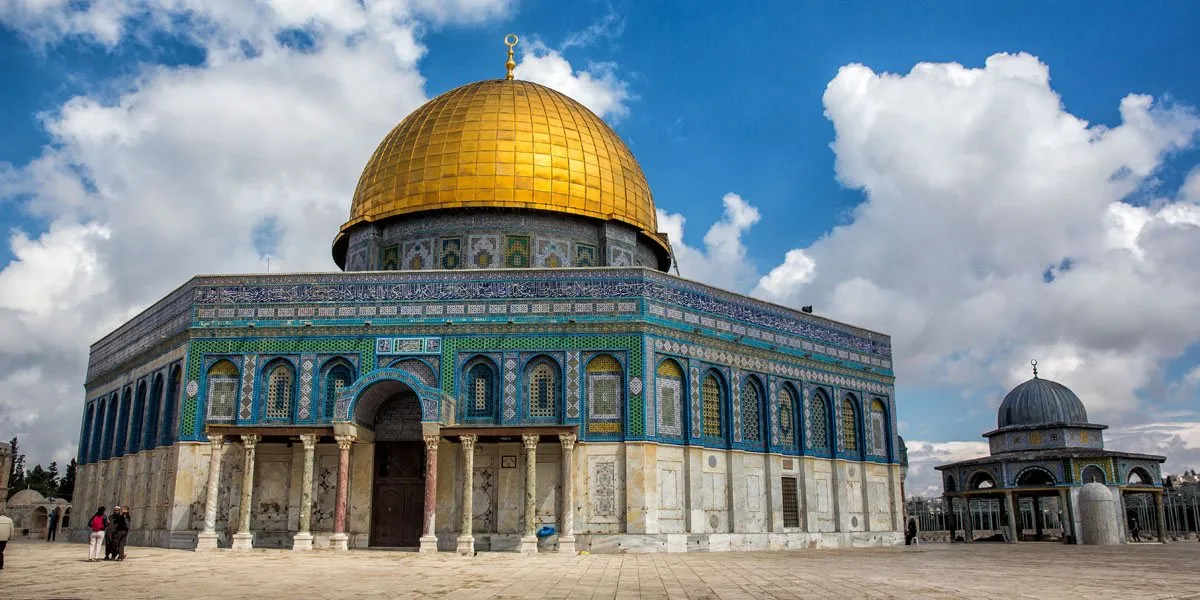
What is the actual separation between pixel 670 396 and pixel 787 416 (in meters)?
4.90

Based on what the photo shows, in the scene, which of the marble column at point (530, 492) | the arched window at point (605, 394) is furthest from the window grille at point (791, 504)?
the marble column at point (530, 492)

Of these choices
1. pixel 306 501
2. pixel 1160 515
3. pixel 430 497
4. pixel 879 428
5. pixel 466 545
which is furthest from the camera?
pixel 1160 515

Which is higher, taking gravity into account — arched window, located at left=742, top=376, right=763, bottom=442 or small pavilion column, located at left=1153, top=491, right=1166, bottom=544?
arched window, located at left=742, top=376, right=763, bottom=442

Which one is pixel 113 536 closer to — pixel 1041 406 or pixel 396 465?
pixel 396 465

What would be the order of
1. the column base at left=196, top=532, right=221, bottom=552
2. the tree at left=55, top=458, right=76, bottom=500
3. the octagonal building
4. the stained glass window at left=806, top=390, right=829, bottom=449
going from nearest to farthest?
the column base at left=196, top=532, right=221, bottom=552
the octagonal building
the stained glass window at left=806, top=390, right=829, bottom=449
the tree at left=55, top=458, right=76, bottom=500

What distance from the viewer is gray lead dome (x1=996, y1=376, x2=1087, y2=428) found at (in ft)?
140

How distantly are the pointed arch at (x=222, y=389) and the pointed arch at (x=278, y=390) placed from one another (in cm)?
74

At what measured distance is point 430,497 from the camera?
2169 centimetres

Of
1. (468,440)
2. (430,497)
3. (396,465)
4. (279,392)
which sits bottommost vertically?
(430,497)

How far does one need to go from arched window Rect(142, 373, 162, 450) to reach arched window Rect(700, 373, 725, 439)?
14455 millimetres

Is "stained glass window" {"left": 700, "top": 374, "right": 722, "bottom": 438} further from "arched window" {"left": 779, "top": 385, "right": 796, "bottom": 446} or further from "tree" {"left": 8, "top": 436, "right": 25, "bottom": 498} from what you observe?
"tree" {"left": 8, "top": 436, "right": 25, "bottom": 498}

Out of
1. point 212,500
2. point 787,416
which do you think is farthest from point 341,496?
point 787,416

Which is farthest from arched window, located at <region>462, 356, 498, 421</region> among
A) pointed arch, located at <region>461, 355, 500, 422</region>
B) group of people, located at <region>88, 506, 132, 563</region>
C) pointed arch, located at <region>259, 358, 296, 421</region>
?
Result: group of people, located at <region>88, 506, 132, 563</region>

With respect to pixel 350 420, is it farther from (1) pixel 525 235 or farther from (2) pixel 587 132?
(2) pixel 587 132
